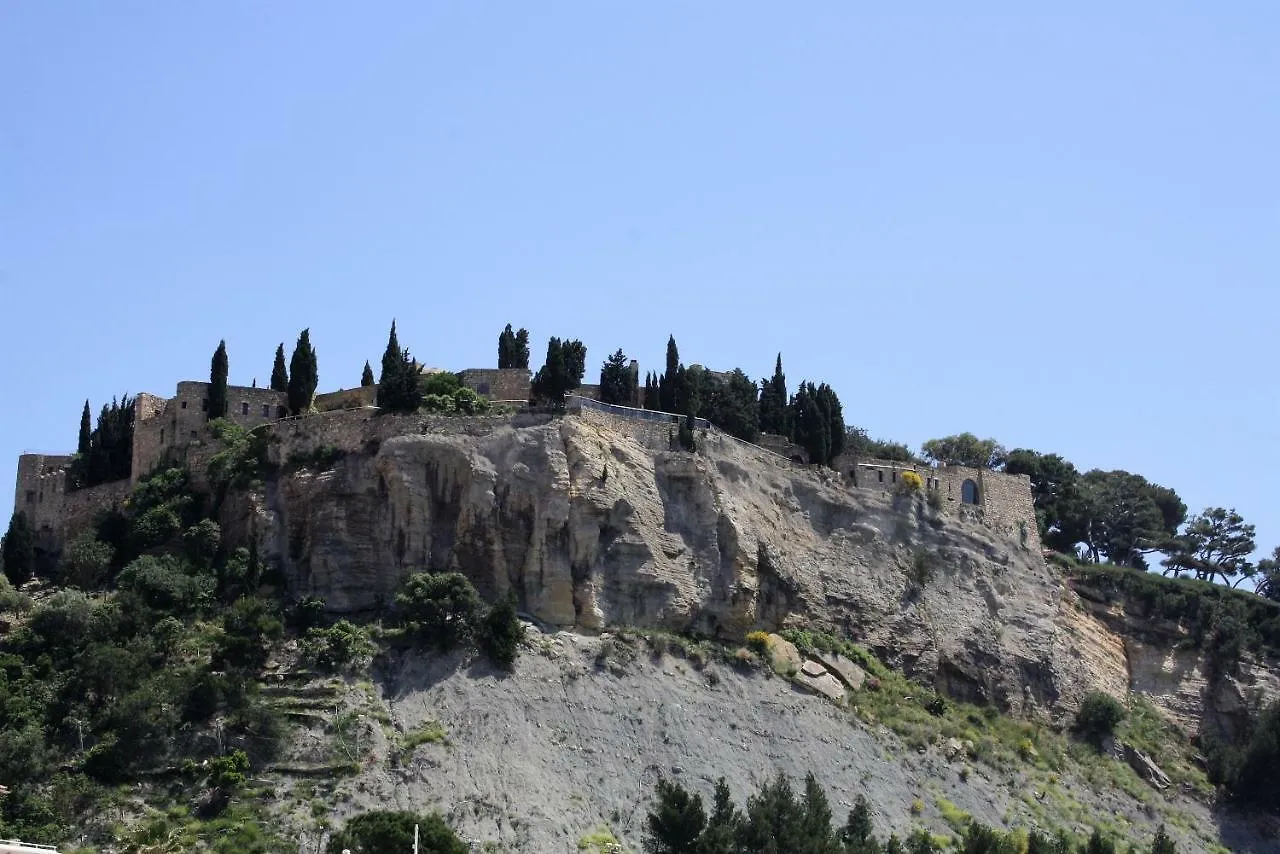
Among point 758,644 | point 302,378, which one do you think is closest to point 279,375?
point 302,378

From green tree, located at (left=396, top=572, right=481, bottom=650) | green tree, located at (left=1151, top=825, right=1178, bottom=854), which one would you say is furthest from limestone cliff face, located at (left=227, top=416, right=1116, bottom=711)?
green tree, located at (left=1151, top=825, right=1178, bottom=854)

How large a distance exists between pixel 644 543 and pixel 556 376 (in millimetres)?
6488

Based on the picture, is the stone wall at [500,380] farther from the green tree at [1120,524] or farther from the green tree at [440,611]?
the green tree at [1120,524]

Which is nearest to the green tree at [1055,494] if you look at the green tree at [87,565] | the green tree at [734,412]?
the green tree at [734,412]

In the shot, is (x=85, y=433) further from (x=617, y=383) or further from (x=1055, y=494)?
(x=1055, y=494)

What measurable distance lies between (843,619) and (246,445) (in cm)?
1878

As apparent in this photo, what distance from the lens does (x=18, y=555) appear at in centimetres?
6812

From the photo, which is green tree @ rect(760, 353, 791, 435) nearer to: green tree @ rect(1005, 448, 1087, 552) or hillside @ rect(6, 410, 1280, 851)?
hillside @ rect(6, 410, 1280, 851)

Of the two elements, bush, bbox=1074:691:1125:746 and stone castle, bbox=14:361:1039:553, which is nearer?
stone castle, bbox=14:361:1039:553

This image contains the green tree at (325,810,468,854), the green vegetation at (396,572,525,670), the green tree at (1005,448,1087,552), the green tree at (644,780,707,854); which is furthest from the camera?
the green tree at (1005,448,1087,552)

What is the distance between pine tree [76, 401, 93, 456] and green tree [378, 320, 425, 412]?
1121cm

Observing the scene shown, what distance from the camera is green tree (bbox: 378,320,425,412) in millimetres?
67000

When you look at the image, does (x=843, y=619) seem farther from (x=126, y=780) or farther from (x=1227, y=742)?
(x=126, y=780)

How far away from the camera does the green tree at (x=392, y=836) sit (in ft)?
170
